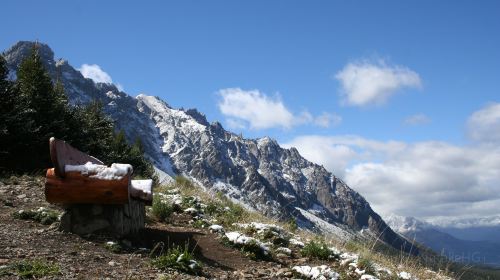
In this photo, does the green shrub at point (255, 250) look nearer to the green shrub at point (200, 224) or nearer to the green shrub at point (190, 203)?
the green shrub at point (200, 224)

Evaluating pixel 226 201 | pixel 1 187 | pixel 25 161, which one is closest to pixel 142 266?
pixel 1 187

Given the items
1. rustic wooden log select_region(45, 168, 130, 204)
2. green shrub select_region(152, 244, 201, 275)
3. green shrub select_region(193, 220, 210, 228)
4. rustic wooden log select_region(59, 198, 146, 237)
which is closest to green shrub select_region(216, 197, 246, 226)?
green shrub select_region(193, 220, 210, 228)

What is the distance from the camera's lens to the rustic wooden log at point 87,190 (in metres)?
9.19

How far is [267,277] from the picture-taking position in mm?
8664

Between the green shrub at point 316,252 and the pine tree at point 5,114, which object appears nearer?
the green shrub at point 316,252

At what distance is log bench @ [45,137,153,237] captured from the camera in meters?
9.20

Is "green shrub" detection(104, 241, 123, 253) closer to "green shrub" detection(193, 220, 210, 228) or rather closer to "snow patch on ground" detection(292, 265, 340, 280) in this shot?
"snow patch on ground" detection(292, 265, 340, 280)

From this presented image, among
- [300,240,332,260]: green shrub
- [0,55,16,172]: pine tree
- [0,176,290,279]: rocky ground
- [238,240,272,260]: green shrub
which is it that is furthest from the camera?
[0,55,16,172]: pine tree

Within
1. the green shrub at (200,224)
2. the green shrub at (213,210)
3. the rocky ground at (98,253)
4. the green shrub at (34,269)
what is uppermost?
the green shrub at (213,210)

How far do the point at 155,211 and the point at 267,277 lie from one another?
5.20 meters

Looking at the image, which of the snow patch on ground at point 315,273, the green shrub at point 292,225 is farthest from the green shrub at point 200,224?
the snow patch on ground at point 315,273

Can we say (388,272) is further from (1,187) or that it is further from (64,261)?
(1,187)

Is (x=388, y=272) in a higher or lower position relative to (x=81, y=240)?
higher

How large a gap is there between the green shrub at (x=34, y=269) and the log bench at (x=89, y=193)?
246cm
